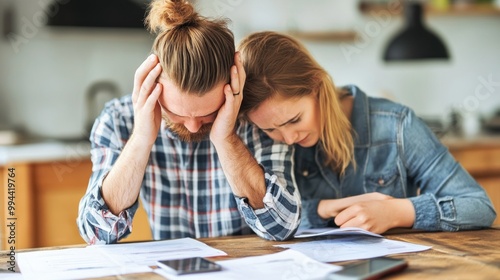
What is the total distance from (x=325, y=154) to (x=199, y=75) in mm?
507

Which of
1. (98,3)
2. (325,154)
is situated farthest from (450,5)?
(325,154)

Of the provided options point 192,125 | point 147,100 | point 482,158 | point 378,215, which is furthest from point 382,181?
point 482,158

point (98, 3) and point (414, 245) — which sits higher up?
point (98, 3)

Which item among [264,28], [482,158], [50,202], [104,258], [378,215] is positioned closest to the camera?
[104,258]

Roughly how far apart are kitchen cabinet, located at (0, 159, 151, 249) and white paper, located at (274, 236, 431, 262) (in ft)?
6.15

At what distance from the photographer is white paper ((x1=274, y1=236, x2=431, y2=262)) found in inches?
57.4

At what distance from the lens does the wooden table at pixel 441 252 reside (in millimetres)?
1305

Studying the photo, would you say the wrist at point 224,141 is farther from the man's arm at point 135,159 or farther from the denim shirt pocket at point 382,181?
Result: the denim shirt pocket at point 382,181

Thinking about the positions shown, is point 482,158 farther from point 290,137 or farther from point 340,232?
point 340,232

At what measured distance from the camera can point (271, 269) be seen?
1340 millimetres

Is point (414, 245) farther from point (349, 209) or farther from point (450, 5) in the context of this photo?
point (450, 5)

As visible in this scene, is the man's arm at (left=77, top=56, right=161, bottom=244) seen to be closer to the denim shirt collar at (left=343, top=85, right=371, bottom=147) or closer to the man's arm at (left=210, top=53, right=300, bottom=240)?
the man's arm at (left=210, top=53, right=300, bottom=240)

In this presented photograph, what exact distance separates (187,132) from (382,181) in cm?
58

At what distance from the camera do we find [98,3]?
3.88m
